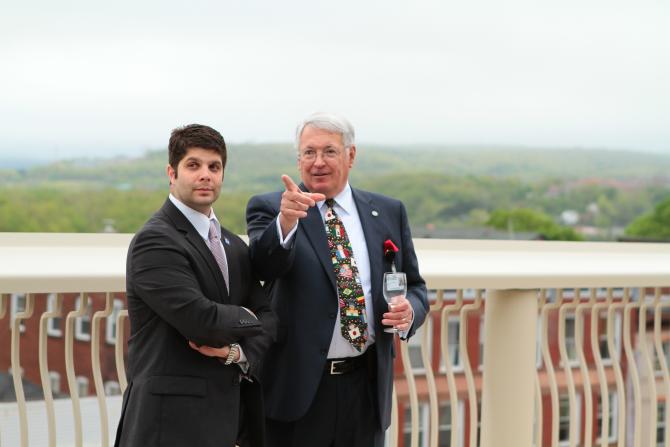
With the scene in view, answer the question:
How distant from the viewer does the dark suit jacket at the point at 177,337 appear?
6.22 feet

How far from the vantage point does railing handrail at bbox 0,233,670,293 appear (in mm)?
2488

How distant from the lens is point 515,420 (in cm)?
338

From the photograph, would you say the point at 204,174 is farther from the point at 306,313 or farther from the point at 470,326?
the point at 470,326

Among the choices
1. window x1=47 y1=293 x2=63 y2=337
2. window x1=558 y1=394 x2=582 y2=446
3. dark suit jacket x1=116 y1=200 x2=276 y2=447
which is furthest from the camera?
window x1=558 y1=394 x2=582 y2=446

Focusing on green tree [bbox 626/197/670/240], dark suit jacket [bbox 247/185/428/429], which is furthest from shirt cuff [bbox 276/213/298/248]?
green tree [bbox 626/197/670/240]

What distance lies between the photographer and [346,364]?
240 centimetres

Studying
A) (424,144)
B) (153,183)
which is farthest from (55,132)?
(424,144)

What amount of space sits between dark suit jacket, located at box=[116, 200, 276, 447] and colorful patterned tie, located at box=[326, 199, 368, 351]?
0.39 m

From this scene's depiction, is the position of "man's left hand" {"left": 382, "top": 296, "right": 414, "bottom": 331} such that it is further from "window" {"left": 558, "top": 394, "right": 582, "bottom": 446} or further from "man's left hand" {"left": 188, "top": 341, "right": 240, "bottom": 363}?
"window" {"left": 558, "top": 394, "right": 582, "bottom": 446}

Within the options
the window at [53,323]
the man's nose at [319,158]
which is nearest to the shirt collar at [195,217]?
the man's nose at [319,158]

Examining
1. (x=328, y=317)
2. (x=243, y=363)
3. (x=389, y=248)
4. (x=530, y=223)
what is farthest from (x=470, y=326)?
(x=530, y=223)

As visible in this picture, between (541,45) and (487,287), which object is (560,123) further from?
(487,287)

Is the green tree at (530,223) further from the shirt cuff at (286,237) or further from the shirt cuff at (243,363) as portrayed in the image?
the shirt cuff at (243,363)

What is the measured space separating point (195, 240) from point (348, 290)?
0.57 m
